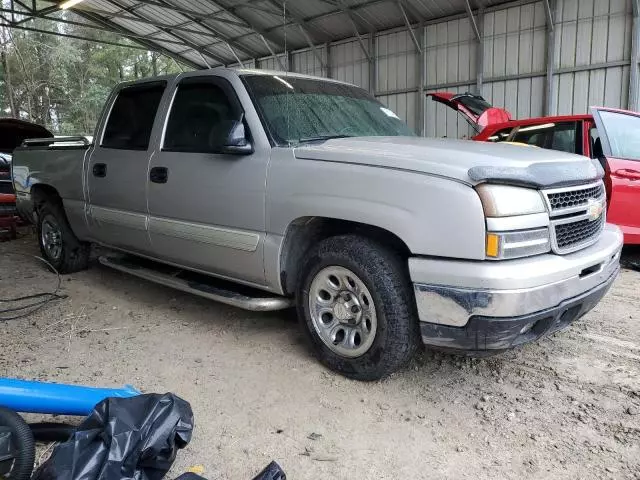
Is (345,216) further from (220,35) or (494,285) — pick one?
(220,35)

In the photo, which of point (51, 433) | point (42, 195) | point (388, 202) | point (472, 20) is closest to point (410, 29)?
point (472, 20)

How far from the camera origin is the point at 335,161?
2.77 meters

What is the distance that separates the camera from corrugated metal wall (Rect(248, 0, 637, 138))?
10.6 metres

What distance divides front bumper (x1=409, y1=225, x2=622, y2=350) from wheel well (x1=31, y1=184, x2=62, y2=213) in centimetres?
428

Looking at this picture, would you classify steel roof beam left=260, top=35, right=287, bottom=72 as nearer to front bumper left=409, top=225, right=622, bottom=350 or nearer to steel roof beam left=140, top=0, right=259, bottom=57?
steel roof beam left=140, top=0, right=259, bottom=57

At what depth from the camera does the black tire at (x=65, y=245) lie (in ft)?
16.8

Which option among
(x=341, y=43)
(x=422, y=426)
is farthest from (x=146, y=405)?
(x=341, y=43)

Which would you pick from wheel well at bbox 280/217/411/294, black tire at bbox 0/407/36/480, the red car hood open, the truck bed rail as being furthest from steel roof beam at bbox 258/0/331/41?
black tire at bbox 0/407/36/480

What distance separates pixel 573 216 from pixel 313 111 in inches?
69.6

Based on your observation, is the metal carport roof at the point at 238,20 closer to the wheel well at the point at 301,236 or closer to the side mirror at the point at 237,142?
the side mirror at the point at 237,142

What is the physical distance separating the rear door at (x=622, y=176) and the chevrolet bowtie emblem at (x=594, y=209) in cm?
244

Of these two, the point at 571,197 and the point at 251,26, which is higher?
the point at 251,26

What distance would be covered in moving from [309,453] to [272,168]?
1613mm

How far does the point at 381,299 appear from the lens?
2.61 metres
